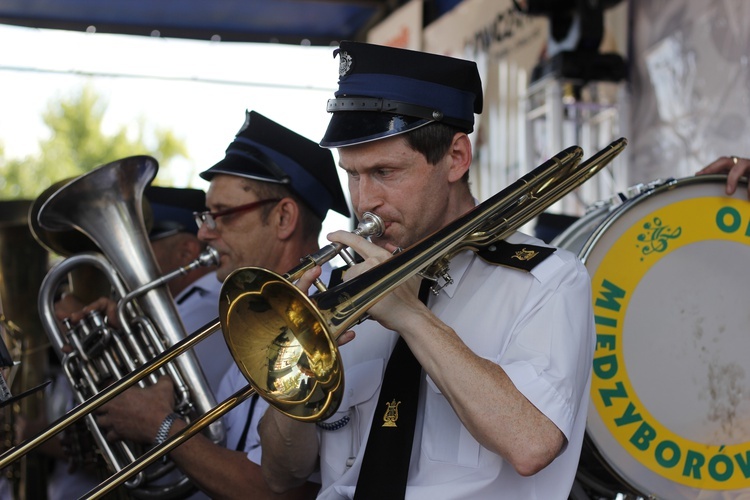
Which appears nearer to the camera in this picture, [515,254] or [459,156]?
[515,254]

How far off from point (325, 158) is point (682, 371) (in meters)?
1.59

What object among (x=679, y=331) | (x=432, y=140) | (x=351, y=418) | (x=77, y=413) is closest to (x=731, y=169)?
(x=679, y=331)

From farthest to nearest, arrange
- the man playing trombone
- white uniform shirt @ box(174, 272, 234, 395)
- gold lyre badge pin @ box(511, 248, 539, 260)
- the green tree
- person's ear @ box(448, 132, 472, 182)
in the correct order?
the green tree
white uniform shirt @ box(174, 272, 234, 395)
person's ear @ box(448, 132, 472, 182)
gold lyre badge pin @ box(511, 248, 539, 260)
the man playing trombone

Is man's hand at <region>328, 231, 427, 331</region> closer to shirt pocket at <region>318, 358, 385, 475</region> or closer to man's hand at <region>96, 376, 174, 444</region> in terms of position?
shirt pocket at <region>318, 358, 385, 475</region>

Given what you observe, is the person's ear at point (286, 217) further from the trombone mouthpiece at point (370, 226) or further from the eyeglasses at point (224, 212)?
the trombone mouthpiece at point (370, 226)

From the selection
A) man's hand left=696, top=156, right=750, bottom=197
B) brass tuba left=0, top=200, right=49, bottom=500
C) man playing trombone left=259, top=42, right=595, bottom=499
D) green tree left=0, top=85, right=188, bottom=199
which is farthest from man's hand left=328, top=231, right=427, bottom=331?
green tree left=0, top=85, right=188, bottom=199

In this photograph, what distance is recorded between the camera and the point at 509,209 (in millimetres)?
2420

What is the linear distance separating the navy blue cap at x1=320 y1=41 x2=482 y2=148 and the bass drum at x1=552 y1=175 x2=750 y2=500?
23.1 inches

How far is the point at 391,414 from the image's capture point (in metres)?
2.37

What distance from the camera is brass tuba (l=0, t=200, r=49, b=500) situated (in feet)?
13.9

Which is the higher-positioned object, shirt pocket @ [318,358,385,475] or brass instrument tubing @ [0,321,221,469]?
brass instrument tubing @ [0,321,221,469]

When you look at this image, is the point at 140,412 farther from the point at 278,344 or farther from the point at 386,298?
the point at 386,298

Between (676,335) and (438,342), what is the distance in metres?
0.95

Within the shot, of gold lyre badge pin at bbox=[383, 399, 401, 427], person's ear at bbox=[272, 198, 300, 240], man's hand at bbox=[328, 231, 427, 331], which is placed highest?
person's ear at bbox=[272, 198, 300, 240]
